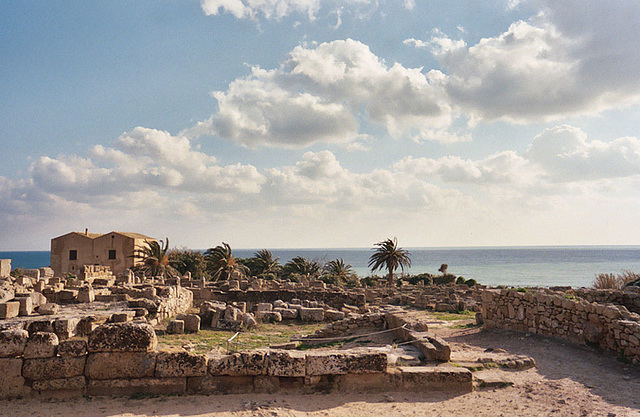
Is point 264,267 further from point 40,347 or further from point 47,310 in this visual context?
point 40,347

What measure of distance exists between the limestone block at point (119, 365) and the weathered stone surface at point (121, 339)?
0.09m

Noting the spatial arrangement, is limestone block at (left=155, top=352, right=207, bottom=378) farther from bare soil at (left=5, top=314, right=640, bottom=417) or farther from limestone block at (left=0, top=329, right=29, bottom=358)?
limestone block at (left=0, top=329, right=29, bottom=358)

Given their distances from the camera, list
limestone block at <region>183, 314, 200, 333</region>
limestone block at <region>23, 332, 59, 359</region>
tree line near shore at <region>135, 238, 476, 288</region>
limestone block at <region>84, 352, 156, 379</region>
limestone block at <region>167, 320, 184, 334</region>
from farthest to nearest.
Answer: tree line near shore at <region>135, 238, 476, 288</region> < limestone block at <region>183, 314, 200, 333</region> < limestone block at <region>167, 320, 184, 334</region> < limestone block at <region>84, 352, 156, 379</region> < limestone block at <region>23, 332, 59, 359</region>

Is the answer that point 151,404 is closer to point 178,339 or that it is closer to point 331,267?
point 178,339

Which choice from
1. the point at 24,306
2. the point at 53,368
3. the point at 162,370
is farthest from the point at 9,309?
the point at 162,370

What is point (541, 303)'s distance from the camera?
12.1 metres

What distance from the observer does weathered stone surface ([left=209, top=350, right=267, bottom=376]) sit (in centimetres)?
668

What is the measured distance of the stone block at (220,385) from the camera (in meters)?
6.64

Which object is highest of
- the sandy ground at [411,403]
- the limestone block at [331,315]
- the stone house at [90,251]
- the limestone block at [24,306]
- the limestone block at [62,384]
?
the stone house at [90,251]

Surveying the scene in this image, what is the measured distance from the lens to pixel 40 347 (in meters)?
6.42

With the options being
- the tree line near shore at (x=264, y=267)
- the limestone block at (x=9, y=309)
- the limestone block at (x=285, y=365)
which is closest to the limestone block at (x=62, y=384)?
the limestone block at (x=285, y=365)

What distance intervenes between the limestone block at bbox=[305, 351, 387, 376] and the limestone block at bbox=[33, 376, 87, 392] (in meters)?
Result: 3.41

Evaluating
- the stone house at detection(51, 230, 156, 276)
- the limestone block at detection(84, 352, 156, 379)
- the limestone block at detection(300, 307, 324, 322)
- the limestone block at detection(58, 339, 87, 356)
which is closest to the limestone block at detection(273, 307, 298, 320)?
the limestone block at detection(300, 307, 324, 322)

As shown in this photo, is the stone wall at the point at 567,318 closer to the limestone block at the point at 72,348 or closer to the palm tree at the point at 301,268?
the limestone block at the point at 72,348
